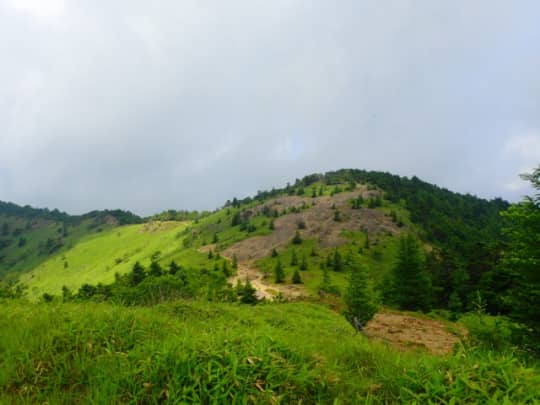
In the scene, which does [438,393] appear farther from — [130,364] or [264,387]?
[130,364]

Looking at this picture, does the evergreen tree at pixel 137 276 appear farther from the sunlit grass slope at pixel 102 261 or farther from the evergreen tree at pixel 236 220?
the evergreen tree at pixel 236 220

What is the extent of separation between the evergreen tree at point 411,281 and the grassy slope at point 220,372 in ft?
136

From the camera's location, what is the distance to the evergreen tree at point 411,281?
4066cm

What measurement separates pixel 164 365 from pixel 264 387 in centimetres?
128

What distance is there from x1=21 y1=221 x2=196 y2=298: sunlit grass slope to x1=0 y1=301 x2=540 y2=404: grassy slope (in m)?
118

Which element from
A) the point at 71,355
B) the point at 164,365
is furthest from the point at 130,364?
the point at 71,355

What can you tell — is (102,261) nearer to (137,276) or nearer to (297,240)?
(137,276)

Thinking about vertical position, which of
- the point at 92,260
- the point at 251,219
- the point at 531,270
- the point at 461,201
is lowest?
the point at 92,260

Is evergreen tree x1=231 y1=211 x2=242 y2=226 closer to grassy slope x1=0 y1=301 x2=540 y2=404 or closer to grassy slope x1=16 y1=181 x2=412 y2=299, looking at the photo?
grassy slope x1=16 y1=181 x2=412 y2=299

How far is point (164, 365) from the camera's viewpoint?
366 cm

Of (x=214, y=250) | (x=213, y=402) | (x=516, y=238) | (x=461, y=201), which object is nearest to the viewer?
(x=213, y=402)

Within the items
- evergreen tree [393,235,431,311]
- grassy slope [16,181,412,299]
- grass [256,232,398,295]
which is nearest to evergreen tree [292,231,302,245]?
grass [256,232,398,295]

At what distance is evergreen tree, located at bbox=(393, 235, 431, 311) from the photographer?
1601 inches

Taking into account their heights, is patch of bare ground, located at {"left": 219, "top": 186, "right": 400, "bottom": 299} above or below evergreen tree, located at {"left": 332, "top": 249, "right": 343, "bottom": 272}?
above
